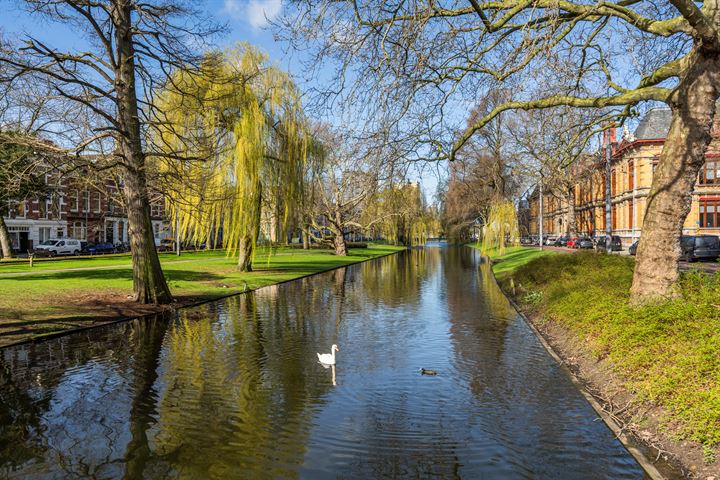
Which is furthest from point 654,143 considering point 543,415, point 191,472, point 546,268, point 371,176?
point 191,472

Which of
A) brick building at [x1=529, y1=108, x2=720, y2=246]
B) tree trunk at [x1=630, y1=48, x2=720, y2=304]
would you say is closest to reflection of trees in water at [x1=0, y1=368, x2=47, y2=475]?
tree trunk at [x1=630, y1=48, x2=720, y2=304]

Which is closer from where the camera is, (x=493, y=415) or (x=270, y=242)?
(x=493, y=415)

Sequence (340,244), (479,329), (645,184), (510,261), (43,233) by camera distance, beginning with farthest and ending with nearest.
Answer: (43,233)
(645,184)
(340,244)
(510,261)
(479,329)

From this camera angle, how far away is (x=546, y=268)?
19.8 metres

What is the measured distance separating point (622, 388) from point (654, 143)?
5428cm

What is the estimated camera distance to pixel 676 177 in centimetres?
938

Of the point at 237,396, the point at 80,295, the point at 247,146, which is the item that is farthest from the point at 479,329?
the point at 247,146

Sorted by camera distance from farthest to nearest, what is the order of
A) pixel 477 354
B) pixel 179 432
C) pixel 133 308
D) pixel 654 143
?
pixel 654 143 < pixel 133 308 < pixel 477 354 < pixel 179 432

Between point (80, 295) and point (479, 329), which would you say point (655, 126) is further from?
point (80, 295)

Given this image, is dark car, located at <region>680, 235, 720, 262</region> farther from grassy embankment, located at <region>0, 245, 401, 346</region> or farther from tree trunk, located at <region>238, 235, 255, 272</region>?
tree trunk, located at <region>238, 235, 255, 272</region>

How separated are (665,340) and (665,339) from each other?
0.06 m

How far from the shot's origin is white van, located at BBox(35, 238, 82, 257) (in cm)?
5099

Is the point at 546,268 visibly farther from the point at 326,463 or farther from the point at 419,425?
the point at 326,463

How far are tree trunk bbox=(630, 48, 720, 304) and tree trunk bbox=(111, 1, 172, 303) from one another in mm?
12905
